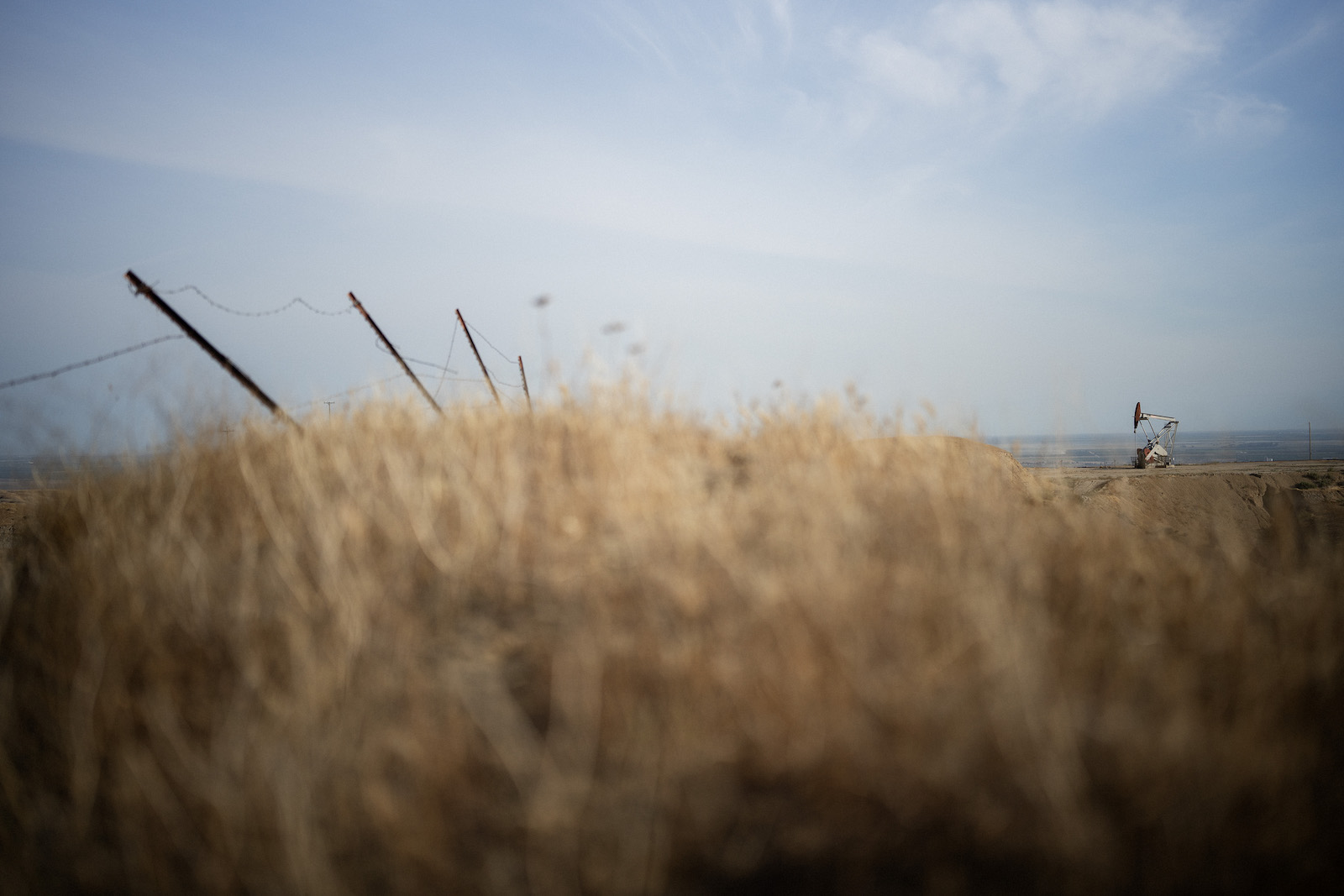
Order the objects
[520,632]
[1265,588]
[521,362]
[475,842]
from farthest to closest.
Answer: [521,362], [1265,588], [520,632], [475,842]

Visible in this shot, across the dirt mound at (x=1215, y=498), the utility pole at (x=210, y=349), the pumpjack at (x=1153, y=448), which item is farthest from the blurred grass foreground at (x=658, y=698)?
the pumpjack at (x=1153, y=448)

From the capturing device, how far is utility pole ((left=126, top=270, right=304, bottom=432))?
4.85 metres

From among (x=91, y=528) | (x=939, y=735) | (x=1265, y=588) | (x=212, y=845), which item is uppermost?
(x=91, y=528)

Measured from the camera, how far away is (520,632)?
2.69 meters

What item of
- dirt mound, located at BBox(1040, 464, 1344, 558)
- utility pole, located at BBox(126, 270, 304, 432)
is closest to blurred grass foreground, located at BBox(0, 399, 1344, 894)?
utility pole, located at BBox(126, 270, 304, 432)

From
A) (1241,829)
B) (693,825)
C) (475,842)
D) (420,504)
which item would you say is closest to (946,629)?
(1241,829)

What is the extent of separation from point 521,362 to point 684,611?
1044cm

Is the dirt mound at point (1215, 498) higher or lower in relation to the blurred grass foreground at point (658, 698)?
lower

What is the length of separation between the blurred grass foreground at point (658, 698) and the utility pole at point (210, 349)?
1.60 meters

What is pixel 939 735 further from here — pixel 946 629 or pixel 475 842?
pixel 475 842

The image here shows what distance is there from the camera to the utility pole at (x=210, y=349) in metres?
4.85

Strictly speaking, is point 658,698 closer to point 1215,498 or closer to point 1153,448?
point 1215,498

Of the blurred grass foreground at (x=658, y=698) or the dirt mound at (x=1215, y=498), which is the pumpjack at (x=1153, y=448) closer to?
the dirt mound at (x=1215, y=498)

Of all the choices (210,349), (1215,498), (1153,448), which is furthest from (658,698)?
(1153,448)
